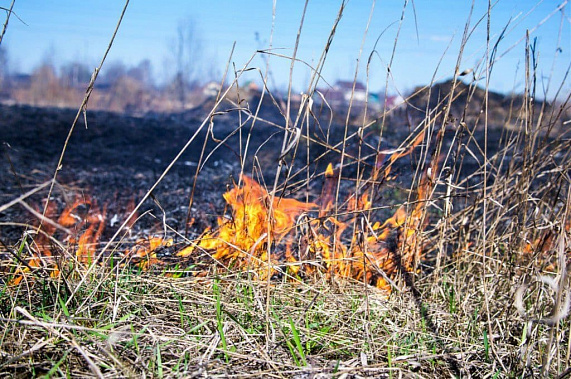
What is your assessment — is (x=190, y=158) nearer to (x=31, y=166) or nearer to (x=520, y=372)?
(x=31, y=166)

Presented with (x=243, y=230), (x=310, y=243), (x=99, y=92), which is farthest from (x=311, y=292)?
(x=99, y=92)

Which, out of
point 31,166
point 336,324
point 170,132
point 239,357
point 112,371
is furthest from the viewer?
point 170,132

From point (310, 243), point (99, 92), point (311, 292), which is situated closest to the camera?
point (311, 292)

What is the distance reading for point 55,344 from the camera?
1173 mm

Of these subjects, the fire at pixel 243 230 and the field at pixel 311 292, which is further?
the fire at pixel 243 230

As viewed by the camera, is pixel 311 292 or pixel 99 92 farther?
pixel 99 92

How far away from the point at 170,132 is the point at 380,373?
1008 cm

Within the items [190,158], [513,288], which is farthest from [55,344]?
[190,158]

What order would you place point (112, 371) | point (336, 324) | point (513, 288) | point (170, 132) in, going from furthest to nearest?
→ 1. point (170, 132)
2. point (513, 288)
3. point (336, 324)
4. point (112, 371)

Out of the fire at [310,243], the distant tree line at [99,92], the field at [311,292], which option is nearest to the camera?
the field at [311,292]

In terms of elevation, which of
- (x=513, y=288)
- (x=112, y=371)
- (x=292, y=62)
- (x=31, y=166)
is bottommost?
(x=31, y=166)

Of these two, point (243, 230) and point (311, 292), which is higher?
point (243, 230)

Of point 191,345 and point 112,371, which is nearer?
point 112,371

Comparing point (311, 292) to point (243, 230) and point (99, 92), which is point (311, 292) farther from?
point (99, 92)
